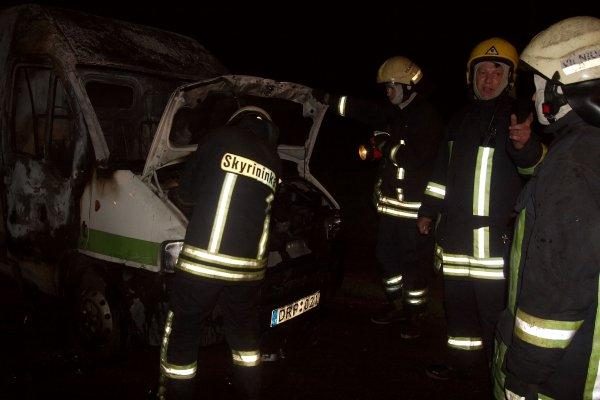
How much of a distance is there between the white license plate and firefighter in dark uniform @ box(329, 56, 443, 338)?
922 mm

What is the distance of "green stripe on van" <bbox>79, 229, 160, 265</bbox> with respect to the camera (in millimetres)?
3299

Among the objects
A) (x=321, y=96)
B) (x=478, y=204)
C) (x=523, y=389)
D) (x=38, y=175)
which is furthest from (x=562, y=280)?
(x=38, y=175)

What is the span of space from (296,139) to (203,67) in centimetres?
121

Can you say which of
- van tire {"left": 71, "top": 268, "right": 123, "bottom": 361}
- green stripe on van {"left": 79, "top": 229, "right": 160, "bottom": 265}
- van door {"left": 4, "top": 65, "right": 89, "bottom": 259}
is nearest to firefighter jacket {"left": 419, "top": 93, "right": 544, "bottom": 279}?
green stripe on van {"left": 79, "top": 229, "right": 160, "bottom": 265}

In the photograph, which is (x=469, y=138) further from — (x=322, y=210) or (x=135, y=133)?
(x=135, y=133)

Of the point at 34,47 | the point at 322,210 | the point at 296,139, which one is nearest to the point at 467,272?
the point at 322,210

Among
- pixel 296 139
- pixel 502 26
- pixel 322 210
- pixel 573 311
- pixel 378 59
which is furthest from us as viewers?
pixel 378 59

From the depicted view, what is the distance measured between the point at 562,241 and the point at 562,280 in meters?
0.12

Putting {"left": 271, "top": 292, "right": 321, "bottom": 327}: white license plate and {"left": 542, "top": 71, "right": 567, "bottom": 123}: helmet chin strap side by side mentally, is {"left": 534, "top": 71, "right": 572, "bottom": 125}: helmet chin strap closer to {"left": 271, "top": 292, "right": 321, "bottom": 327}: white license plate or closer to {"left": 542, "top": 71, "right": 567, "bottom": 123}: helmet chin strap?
{"left": 542, "top": 71, "right": 567, "bottom": 123}: helmet chin strap

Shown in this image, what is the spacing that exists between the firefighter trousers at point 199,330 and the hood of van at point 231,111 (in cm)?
100

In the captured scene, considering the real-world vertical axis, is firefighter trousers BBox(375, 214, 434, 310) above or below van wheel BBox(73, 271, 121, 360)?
above

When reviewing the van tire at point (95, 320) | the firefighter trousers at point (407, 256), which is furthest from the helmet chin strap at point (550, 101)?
the van tire at point (95, 320)

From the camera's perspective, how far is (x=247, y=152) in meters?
2.80

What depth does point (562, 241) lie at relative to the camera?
1576mm
